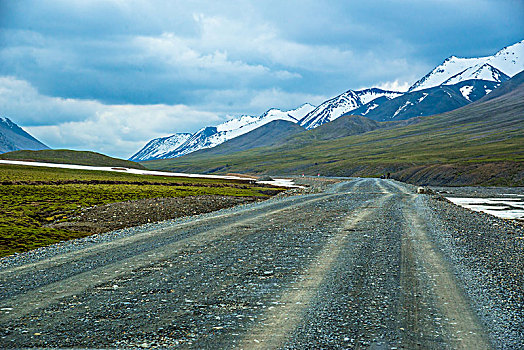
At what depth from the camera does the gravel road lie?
859 cm

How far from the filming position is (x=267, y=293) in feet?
38.0

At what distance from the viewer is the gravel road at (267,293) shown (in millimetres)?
8586

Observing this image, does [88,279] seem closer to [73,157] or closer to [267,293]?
[267,293]

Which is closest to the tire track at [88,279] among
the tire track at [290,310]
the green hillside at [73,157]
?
the tire track at [290,310]

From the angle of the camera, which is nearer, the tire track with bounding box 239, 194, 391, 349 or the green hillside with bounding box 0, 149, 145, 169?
the tire track with bounding box 239, 194, 391, 349

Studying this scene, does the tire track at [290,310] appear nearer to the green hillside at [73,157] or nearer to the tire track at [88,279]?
the tire track at [88,279]

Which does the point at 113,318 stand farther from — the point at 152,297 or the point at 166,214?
the point at 166,214

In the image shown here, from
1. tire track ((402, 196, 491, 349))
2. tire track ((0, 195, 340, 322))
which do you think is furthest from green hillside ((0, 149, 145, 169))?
tire track ((402, 196, 491, 349))

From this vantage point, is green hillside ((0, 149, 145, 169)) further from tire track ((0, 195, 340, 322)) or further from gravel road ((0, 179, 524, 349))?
gravel road ((0, 179, 524, 349))

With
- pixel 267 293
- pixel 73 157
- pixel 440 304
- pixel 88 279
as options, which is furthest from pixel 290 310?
pixel 73 157

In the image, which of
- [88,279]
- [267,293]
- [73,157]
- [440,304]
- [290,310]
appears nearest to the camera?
[290,310]

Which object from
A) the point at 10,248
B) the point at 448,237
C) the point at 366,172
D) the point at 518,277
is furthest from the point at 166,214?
the point at 366,172

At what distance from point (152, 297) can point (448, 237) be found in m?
16.3

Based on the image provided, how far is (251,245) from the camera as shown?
61.6 feet
